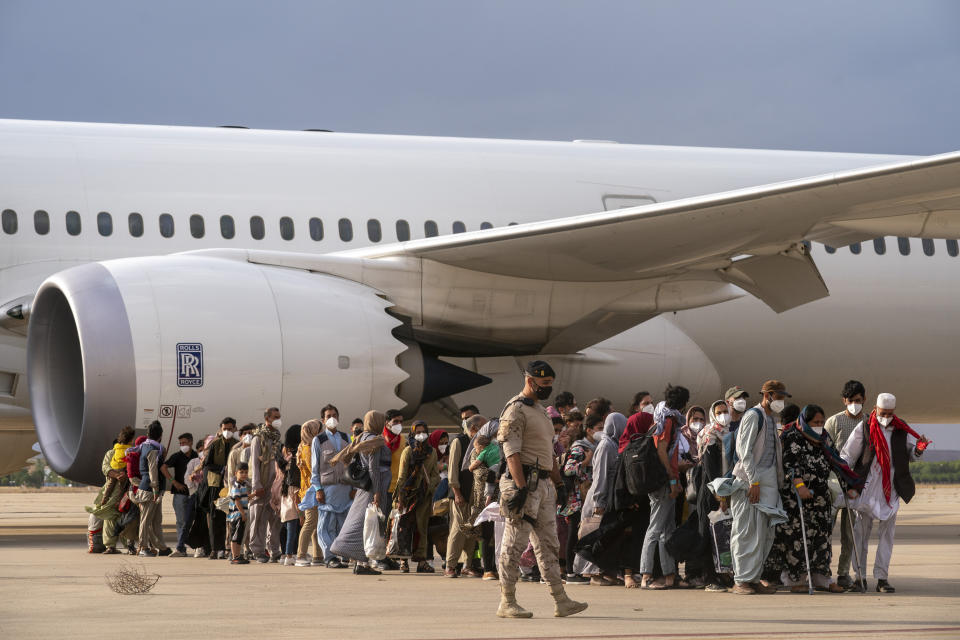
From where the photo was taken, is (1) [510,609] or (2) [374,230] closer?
(1) [510,609]

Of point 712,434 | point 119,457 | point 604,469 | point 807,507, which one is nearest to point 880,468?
point 807,507

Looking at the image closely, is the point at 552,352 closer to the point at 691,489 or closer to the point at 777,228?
the point at 777,228

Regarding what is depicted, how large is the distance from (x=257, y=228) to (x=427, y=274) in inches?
77.2

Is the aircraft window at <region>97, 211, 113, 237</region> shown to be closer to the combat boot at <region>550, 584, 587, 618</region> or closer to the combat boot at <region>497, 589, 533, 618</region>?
the combat boot at <region>497, 589, 533, 618</region>

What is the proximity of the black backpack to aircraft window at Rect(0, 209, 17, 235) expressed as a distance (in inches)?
251

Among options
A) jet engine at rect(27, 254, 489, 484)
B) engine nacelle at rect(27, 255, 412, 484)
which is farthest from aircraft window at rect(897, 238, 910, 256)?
engine nacelle at rect(27, 255, 412, 484)

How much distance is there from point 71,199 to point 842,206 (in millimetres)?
6938

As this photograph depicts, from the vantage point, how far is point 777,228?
11328 mm

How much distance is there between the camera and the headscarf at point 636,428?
9.27 meters

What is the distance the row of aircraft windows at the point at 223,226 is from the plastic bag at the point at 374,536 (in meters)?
4.02

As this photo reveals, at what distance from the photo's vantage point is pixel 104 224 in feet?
41.4

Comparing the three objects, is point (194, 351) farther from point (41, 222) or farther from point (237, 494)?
point (41, 222)

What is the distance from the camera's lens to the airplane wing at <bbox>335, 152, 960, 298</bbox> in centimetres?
1044

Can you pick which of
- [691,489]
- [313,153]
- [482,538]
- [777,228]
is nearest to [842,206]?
[777,228]
